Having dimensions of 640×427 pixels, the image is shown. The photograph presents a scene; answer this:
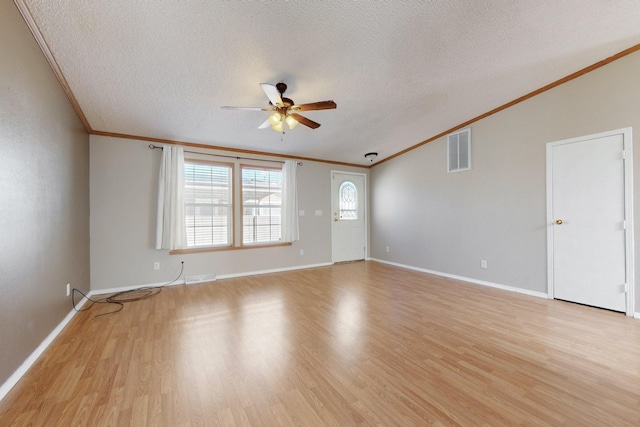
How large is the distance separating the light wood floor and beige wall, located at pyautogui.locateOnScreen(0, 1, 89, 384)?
33cm

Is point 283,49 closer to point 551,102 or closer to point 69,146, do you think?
point 69,146

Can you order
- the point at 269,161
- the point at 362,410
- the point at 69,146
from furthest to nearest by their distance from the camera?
the point at 269,161 → the point at 69,146 → the point at 362,410

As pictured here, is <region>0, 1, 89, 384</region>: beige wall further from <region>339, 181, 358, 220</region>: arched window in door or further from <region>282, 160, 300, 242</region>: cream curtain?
<region>339, 181, 358, 220</region>: arched window in door

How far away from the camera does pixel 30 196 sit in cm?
201

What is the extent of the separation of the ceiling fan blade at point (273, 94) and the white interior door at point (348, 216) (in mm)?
3485

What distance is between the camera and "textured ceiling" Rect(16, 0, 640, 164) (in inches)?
79.7

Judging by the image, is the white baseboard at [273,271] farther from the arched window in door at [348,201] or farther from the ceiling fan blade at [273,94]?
the ceiling fan blade at [273,94]

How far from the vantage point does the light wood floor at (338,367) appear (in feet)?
4.83

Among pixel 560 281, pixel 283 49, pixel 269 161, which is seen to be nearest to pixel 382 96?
pixel 283 49

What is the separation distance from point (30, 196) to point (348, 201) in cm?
526

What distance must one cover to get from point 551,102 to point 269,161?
4.53m

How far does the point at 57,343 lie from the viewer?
2.29m

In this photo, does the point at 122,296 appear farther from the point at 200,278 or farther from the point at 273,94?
the point at 273,94

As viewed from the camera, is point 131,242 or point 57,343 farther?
point 131,242
